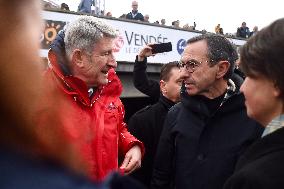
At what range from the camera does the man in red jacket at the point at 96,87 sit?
2.40 m

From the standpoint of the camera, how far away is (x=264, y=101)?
6.07 feet

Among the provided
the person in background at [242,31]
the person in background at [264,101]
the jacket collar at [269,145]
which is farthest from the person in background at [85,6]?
the jacket collar at [269,145]

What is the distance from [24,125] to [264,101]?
1384 millimetres

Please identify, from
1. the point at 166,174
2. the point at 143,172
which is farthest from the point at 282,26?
the point at 143,172

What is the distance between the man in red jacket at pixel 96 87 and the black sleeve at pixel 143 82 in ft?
5.61

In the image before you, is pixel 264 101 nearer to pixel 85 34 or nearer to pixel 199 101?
pixel 199 101

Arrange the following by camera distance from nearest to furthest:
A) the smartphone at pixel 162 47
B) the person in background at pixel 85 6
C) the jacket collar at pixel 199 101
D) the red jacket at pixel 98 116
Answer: the red jacket at pixel 98 116
the jacket collar at pixel 199 101
the smartphone at pixel 162 47
the person in background at pixel 85 6

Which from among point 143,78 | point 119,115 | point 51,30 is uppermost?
point 119,115

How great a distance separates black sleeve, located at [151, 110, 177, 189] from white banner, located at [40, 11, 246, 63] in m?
7.32

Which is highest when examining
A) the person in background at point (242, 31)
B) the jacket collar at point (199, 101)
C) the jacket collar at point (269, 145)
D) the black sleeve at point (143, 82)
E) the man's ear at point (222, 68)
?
the man's ear at point (222, 68)

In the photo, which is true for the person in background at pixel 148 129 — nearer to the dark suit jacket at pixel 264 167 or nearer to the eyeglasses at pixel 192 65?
the eyeglasses at pixel 192 65

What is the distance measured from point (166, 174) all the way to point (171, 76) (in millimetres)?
1504

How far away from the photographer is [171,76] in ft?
14.3

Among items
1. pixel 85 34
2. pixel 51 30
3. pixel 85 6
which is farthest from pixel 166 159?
pixel 85 6
